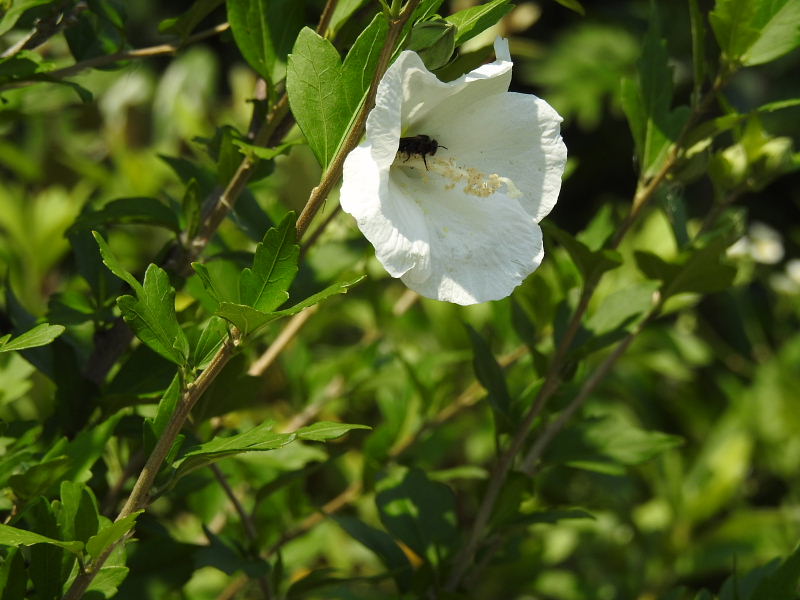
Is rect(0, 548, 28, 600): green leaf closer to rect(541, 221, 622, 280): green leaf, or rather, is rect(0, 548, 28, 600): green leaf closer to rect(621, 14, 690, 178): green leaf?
rect(541, 221, 622, 280): green leaf

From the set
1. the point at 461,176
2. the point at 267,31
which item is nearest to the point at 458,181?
the point at 461,176

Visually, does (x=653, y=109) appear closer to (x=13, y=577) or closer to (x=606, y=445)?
(x=606, y=445)

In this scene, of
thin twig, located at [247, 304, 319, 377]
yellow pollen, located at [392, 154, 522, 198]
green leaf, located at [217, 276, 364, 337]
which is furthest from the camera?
thin twig, located at [247, 304, 319, 377]

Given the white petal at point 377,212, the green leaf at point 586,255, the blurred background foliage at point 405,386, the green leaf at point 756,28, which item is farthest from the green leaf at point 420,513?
the green leaf at point 756,28

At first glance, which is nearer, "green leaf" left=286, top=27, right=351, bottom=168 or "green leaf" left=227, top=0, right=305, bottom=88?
"green leaf" left=286, top=27, right=351, bottom=168

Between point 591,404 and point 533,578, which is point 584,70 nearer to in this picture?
point 591,404

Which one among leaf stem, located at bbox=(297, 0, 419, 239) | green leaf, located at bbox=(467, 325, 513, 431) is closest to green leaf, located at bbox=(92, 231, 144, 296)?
leaf stem, located at bbox=(297, 0, 419, 239)

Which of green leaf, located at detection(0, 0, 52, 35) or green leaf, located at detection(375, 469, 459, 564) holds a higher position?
green leaf, located at detection(0, 0, 52, 35)

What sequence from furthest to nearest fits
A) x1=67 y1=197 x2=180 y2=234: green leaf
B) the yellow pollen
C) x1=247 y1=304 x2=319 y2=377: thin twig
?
x1=247 y1=304 x2=319 y2=377: thin twig, x1=67 y1=197 x2=180 y2=234: green leaf, the yellow pollen
